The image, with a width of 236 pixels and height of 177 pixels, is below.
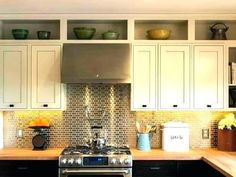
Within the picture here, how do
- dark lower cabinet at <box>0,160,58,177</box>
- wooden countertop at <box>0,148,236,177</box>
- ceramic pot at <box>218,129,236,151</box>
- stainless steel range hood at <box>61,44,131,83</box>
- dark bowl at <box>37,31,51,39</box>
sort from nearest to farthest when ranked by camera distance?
wooden countertop at <box>0,148,236,177</box> → dark lower cabinet at <box>0,160,58,177</box> → stainless steel range hood at <box>61,44,131,83</box> → ceramic pot at <box>218,129,236,151</box> → dark bowl at <box>37,31,51,39</box>

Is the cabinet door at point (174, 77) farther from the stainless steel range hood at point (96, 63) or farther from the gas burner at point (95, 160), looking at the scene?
the gas burner at point (95, 160)

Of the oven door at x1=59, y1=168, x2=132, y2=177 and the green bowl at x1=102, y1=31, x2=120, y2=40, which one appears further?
the green bowl at x1=102, y1=31, x2=120, y2=40

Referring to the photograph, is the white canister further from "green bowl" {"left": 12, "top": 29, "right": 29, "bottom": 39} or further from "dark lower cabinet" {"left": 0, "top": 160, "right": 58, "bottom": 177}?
"green bowl" {"left": 12, "top": 29, "right": 29, "bottom": 39}

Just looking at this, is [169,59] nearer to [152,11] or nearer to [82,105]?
[152,11]

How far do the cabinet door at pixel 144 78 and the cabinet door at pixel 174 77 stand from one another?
4.2 inches

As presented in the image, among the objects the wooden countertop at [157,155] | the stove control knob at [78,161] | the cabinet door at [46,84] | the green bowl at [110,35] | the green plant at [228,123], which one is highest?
the green bowl at [110,35]

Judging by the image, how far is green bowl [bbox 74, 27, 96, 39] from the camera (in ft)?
14.1

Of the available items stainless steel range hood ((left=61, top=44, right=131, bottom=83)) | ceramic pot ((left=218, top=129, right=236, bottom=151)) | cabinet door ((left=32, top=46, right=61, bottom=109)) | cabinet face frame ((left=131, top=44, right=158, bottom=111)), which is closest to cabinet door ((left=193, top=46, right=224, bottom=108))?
ceramic pot ((left=218, top=129, right=236, bottom=151))

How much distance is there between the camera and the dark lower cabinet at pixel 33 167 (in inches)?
154

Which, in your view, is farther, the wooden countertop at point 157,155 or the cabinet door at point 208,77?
Answer: the cabinet door at point 208,77

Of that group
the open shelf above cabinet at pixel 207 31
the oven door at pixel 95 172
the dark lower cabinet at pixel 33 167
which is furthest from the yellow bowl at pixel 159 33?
the dark lower cabinet at pixel 33 167

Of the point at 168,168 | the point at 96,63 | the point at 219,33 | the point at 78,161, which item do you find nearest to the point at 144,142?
the point at 168,168

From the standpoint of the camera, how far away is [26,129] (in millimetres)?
4543

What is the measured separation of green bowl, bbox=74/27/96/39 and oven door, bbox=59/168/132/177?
5.20 ft
